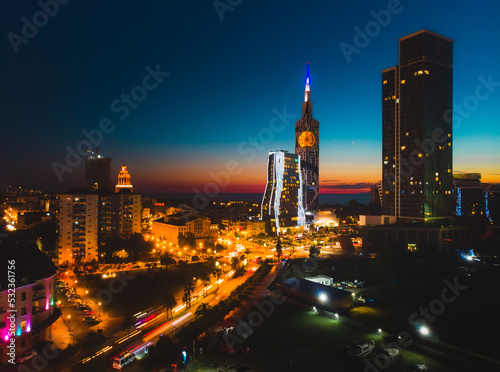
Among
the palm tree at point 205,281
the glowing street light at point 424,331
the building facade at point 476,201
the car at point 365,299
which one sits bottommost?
the palm tree at point 205,281

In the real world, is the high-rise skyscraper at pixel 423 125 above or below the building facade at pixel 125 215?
above

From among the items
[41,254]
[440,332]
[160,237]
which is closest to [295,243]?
[160,237]

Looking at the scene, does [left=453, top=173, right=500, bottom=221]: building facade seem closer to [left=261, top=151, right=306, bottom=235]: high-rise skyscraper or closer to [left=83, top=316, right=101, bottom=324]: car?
[left=261, top=151, right=306, bottom=235]: high-rise skyscraper

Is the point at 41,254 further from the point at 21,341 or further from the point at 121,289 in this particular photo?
the point at 121,289

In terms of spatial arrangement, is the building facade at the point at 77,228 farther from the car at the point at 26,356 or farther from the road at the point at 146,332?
the car at the point at 26,356

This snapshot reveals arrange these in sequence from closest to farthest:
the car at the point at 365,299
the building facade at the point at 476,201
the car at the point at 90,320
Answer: the car at the point at 90,320
the car at the point at 365,299
the building facade at the point at 476,201

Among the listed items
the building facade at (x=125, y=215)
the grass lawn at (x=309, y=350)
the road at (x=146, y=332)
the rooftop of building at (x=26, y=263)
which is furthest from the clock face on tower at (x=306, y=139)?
the rooftop of building at (x=26, y=263)

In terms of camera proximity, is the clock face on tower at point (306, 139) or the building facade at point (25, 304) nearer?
the building facade at point (25, 304)

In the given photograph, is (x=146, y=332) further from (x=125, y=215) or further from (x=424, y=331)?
(x=125, y=215)
